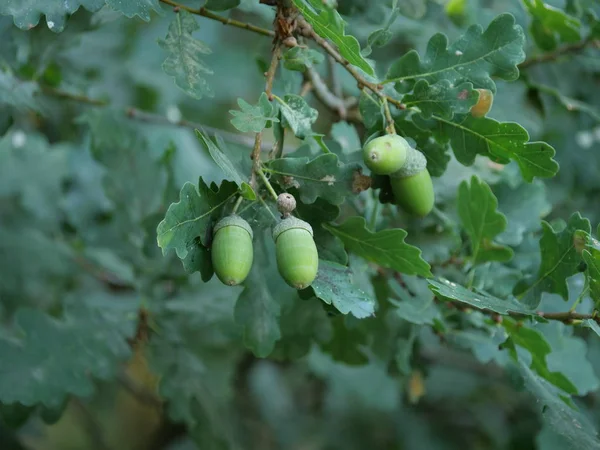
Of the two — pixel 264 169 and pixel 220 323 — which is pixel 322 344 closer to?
pixel 220 323

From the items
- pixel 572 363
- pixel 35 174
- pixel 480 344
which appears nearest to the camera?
pixel 480 344

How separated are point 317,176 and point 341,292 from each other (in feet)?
0.61

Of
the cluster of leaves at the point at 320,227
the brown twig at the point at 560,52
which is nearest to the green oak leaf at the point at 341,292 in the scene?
the cluster of leaves at the point at 320,227

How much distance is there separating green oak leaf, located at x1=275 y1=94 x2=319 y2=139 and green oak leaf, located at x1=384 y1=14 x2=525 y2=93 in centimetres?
15

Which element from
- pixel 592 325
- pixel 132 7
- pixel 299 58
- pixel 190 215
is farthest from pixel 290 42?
pixel 592 325

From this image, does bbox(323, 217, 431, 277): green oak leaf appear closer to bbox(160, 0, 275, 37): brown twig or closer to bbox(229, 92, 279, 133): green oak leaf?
bbox(229, 92, 279, 133): green oak leaf

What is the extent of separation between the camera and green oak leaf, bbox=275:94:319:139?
1184mm

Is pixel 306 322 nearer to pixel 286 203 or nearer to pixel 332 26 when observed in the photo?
pixel 286 203

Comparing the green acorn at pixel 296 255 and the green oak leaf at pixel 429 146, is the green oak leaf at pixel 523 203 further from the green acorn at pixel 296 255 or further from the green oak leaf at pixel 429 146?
the green acorn at pixel 296 255

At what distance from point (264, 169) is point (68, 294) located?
155 centimetres

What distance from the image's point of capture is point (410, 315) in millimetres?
1359

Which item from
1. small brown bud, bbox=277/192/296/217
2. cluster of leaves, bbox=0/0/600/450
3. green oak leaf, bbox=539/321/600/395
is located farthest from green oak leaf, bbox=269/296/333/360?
small brown bud, bbox=277/192/296/217

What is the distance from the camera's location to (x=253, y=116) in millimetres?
1117

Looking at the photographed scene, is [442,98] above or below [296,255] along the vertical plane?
above
